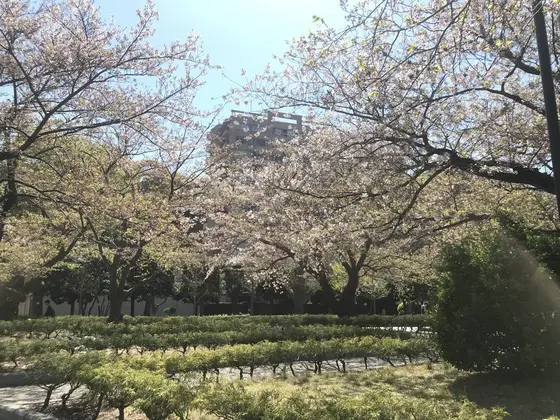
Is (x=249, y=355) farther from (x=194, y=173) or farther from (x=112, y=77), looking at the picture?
(x=194, y=173)

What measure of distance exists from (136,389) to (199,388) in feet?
2.11

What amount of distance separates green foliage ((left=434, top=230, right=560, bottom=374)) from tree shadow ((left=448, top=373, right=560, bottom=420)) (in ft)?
0.65

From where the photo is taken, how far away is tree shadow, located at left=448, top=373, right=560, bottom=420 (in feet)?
18.0

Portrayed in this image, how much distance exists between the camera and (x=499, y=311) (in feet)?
22.0

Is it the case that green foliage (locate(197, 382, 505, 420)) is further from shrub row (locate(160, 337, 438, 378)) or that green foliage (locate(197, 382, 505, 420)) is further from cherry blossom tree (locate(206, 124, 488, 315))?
cherry blossom tree (locate(206, 124, 488, 315))

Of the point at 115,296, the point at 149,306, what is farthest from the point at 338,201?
the point at 149,306

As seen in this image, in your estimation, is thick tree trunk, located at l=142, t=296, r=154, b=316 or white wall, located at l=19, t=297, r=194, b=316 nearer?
thick tree trunk, located at l=142, t=296, r=154, b=316

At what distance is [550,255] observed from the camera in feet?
23.8

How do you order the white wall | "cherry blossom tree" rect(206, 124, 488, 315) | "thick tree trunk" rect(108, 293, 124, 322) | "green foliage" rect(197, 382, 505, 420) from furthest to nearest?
the white wall < "thick tree trunk" rect(108, 293, 124, 322) < "cherry blossom tree" rect(206, 124, 488, 315) < "green foliage" rect(197, 382, 505, 420)

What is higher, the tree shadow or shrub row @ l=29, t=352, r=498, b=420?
shrub row @ l=29, t=352, r=498, b=420

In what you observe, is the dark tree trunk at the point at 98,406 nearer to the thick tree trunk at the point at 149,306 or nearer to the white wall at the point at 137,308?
the thick tree trunk at the point at 149,306

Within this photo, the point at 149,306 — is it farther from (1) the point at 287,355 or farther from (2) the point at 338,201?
(2) the point at 338,201

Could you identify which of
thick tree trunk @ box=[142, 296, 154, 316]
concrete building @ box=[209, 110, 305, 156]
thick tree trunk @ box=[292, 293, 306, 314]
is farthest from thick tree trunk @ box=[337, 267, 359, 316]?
thick tree trunk @ box=[142, 296, 154, 316]

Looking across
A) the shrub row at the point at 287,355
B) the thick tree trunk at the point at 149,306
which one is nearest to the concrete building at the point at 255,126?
the shrub row at the point at 287,355
